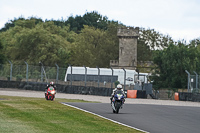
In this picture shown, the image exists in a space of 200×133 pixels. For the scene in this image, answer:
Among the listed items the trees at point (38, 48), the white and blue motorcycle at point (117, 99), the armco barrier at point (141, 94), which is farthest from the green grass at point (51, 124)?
the trees at point (38, 48)

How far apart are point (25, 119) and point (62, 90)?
32182mm

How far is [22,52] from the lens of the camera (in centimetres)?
8919

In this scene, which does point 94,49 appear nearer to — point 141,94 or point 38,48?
point 38,48

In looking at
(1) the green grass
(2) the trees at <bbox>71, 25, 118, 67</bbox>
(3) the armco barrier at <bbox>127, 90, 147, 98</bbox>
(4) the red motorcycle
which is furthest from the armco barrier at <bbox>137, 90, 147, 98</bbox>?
(2) the trees at <bbox>71, 25, 118, 67</bbox>

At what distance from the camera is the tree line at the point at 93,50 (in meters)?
62.8

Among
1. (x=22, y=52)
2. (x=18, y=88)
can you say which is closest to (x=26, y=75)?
(x=18, y=88)

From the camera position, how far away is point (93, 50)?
339ft

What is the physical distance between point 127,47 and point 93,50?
12641 mm

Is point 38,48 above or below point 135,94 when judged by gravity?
above

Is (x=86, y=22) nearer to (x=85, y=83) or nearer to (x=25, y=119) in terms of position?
(x=85, y=83)

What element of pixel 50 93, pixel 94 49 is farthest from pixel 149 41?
pixel 50 93

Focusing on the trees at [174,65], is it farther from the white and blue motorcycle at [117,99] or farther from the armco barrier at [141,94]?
the white and blue motorcycle at [117,99]

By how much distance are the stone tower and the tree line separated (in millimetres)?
4010

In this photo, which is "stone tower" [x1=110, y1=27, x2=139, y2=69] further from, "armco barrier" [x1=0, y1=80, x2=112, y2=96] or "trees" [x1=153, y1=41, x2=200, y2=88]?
"armco barrier" [x1=0, y1=80, x2=112, y2=96]
